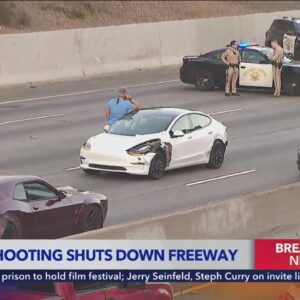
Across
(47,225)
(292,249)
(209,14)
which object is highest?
(292,249)

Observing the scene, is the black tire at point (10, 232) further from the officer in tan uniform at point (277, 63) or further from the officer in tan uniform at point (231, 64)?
the officer in tan uniform at point (277, 63)

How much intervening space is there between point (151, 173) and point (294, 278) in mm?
9359

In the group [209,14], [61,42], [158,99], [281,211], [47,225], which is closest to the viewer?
[47,225]

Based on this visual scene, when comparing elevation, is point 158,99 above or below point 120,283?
below

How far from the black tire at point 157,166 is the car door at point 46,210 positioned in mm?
5436

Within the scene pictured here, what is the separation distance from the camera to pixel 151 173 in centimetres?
1986

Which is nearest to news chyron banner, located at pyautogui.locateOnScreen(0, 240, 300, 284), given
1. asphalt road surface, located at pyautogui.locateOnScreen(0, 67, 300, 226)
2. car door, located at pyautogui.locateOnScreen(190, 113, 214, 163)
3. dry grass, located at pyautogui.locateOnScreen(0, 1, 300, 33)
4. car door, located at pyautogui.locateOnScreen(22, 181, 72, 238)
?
car door, located at pyautogui.locateOnScreen(22, 181, 72, 238)

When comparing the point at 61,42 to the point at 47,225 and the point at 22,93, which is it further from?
the point at 47,225

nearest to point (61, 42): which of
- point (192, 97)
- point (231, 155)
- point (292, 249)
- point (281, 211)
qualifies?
point (192, 97)

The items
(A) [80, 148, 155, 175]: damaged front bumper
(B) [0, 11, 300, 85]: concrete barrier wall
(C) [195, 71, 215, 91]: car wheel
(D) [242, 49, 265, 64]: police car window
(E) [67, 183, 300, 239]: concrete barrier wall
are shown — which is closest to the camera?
(E) [67, 183, 300, 239]: concrete barrier wall

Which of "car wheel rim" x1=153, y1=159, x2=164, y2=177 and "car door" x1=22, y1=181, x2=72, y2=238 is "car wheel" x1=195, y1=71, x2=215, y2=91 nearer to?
"car wheel rim" x1=153, y1=159, x2=164, y2=177

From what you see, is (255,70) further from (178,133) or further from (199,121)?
(178,133)

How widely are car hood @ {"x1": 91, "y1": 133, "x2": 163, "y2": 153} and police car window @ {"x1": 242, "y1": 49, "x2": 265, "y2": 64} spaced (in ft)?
43.0

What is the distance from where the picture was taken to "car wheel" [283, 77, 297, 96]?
3245cm
